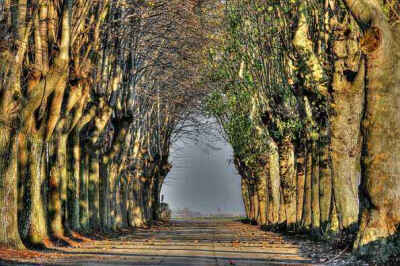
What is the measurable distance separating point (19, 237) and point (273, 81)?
54.5ft

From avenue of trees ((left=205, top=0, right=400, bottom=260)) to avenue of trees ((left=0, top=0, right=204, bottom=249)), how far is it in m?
2.95

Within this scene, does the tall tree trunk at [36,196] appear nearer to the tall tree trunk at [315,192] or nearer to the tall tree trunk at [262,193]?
the tall tree trunk at [315,192]

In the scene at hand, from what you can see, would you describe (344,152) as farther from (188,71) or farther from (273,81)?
(188,71)

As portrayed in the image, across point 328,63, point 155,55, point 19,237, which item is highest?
point 155,55

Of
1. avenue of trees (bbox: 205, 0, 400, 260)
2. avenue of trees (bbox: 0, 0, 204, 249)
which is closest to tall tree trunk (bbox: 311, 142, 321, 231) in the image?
avenue of trees (bbox: 205, 0, 400, 260)

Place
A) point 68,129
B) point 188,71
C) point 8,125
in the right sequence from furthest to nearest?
point 188,71 < point 68,129 < point 8,125

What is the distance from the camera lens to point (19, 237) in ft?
62.5

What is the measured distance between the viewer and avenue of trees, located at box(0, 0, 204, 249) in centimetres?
1897

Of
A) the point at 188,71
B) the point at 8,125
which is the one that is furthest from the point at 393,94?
the point at 188,71

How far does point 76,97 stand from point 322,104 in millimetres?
8555

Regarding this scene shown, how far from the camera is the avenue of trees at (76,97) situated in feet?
62.2

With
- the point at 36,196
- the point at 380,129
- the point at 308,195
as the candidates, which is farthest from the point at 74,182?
the point at 380,129

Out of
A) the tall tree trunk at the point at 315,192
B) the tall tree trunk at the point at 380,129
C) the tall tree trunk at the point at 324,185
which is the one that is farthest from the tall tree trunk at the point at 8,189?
the tall tree trunk at the point at 315,192

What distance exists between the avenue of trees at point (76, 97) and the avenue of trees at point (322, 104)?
2.95 meters
